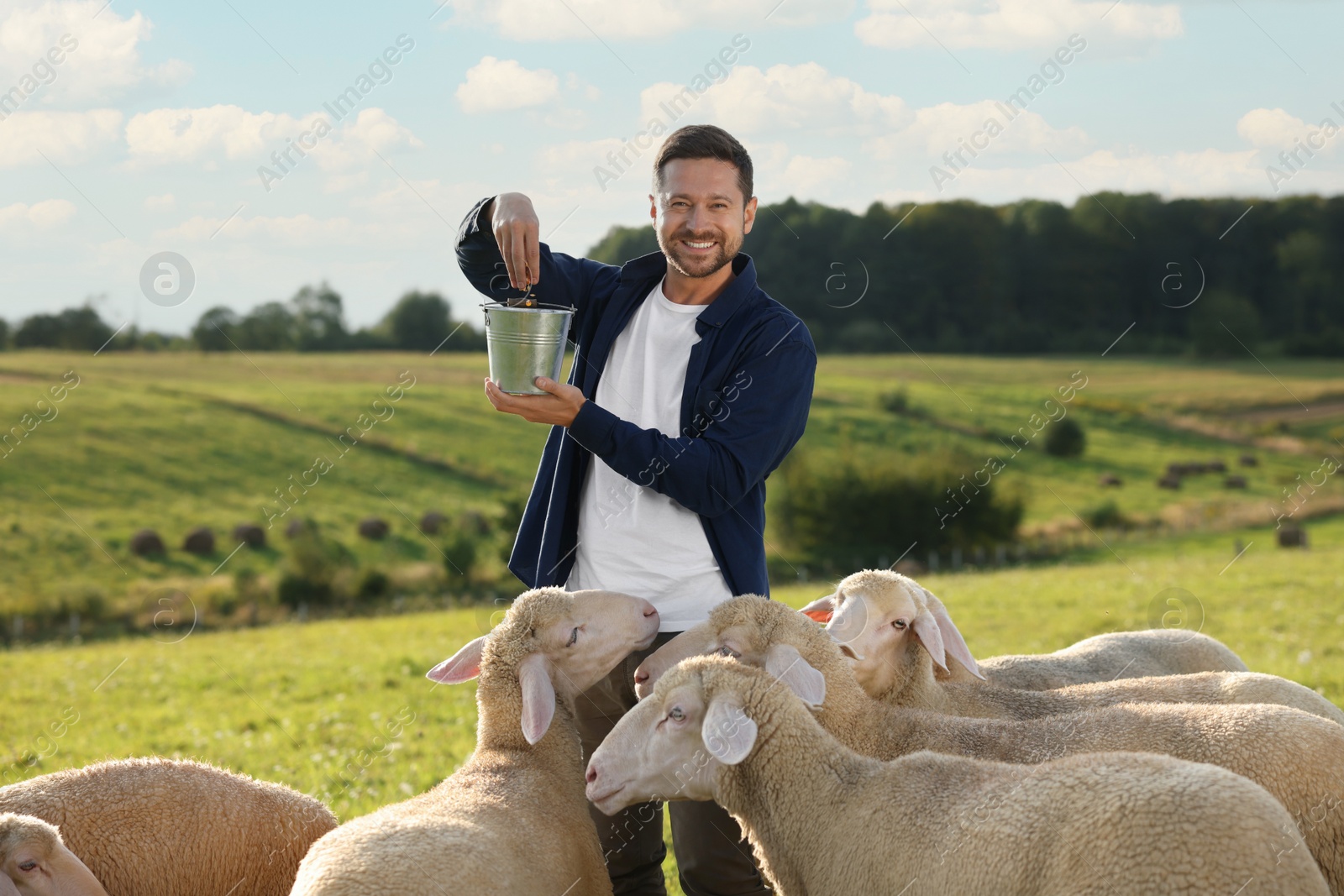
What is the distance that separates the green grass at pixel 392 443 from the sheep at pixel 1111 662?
3738 cm

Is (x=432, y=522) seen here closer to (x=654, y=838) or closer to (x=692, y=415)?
(x=654, y=838)

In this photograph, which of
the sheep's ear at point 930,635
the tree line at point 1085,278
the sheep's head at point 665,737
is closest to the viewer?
the sheep's head at point 665,737

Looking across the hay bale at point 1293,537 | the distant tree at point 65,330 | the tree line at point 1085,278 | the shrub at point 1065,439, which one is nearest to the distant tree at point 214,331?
the distant tree at point 65,330

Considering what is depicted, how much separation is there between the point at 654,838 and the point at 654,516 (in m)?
1.61

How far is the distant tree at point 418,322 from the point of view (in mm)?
80312

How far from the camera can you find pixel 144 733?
1144 cm

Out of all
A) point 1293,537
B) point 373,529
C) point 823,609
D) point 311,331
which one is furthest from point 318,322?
point 823,609

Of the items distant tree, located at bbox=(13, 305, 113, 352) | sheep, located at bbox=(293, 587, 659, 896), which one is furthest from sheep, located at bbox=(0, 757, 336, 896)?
distant tree, located at bbox=(13, 305, 113, 352)

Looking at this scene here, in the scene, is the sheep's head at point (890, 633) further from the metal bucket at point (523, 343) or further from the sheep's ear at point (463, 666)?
the metal bucket at point (523, 343)

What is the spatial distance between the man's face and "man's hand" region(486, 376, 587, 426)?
0.89m

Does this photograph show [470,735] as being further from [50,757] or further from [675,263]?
[675,263]

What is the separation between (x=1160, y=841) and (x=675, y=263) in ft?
9.69

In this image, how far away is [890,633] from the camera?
18.1ft

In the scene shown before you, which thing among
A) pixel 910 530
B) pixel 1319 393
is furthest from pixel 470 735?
pixel 1319 393
